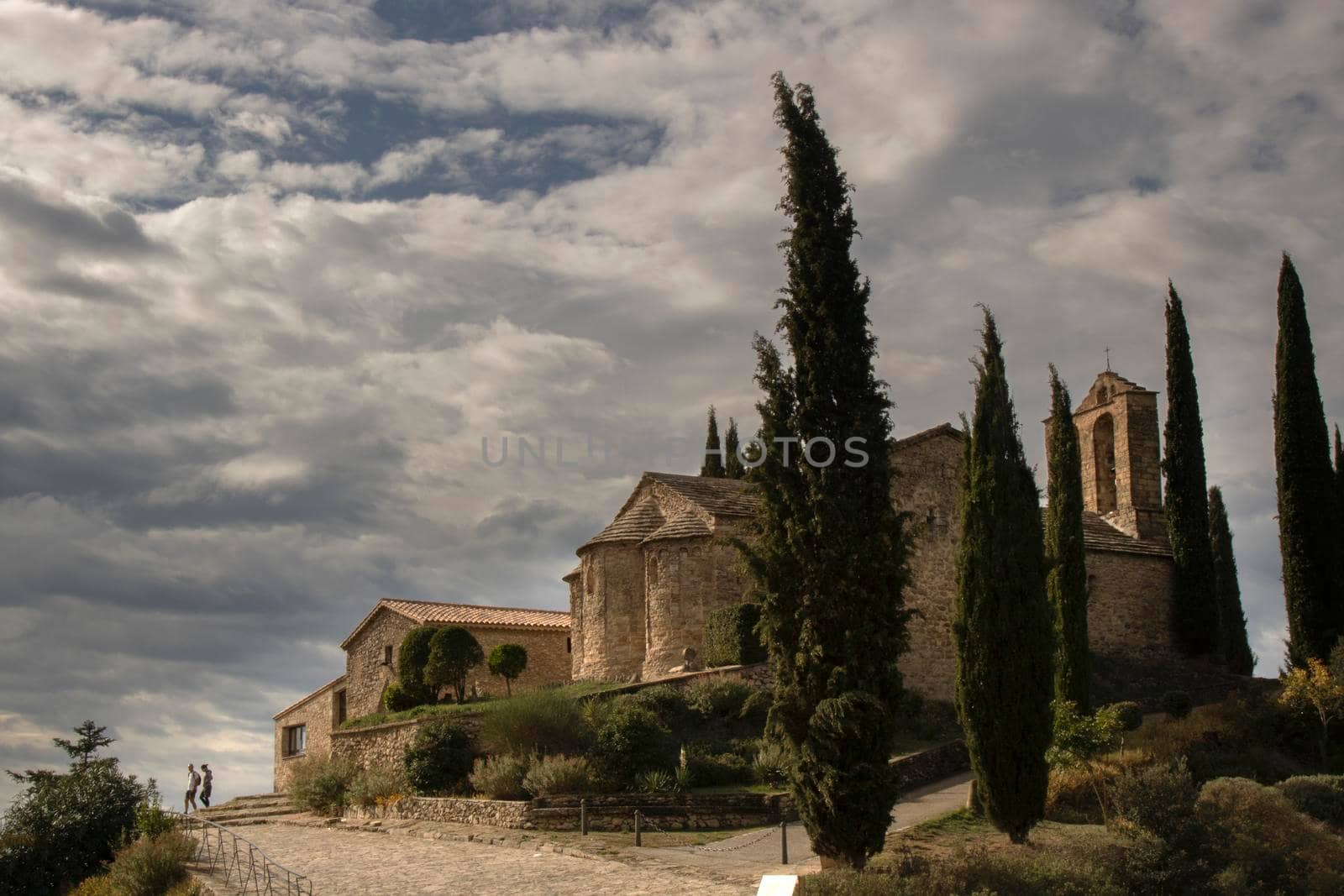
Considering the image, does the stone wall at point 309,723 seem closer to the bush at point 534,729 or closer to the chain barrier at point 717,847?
the bush at point 534,729

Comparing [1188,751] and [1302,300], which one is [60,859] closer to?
[1188,751]

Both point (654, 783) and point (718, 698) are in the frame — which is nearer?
point (654, 783)

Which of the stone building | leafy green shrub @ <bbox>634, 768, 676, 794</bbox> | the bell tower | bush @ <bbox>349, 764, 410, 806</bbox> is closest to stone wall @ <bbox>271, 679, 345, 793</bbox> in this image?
the stone building

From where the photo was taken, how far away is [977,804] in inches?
909

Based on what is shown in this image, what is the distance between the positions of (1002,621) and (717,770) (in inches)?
296

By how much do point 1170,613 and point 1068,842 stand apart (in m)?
22.5

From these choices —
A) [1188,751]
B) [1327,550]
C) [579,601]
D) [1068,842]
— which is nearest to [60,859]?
[579,601]

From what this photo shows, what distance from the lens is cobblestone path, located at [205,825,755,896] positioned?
17234mm

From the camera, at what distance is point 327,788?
96.9ft

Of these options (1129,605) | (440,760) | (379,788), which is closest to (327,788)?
(379,788)

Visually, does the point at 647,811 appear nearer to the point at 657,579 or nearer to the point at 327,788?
the point at 327,788

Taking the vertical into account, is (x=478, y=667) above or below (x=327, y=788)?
above

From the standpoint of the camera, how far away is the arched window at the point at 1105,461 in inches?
1678

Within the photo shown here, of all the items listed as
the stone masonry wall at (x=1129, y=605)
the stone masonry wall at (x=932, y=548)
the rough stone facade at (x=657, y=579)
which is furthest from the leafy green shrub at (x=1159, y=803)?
the stone masonry wall at (x=1129, y=605)
